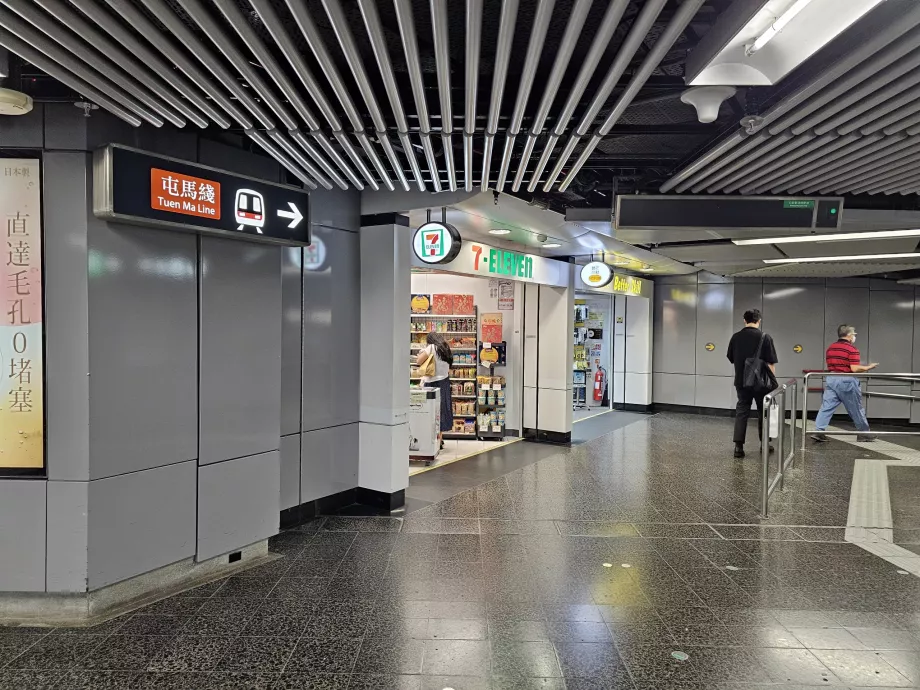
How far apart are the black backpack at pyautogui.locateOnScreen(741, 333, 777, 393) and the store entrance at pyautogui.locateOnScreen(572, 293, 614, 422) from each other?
15.7 ft

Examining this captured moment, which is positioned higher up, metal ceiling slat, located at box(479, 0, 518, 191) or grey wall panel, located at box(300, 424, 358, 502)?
metal ceiling slat, located at box(479, 0, 518, 191)

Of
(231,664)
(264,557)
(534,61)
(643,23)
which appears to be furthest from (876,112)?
(264,557)

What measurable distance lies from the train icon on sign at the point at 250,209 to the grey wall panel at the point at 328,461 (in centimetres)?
183

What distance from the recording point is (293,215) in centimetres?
446

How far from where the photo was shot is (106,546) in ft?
11.6

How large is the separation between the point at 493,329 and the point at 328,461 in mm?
4640

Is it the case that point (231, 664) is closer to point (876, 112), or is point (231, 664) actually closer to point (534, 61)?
point (534, 61)

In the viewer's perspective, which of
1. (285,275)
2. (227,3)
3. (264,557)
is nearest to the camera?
(227,3)

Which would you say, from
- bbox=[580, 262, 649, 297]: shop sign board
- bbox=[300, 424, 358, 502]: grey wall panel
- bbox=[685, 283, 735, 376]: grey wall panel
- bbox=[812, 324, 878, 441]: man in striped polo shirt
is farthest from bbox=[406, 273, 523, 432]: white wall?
bbox=[685, 283, 735, 376]: grey wall panel

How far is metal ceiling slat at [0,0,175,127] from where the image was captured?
2.16 m

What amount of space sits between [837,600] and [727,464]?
4.15 m

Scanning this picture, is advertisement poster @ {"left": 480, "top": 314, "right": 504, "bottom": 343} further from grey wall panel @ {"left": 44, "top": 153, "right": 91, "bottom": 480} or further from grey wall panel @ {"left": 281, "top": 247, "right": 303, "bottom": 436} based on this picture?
grey wall panel @ {"left": 44, "top": 153, "right": 91, "bottom": 480}

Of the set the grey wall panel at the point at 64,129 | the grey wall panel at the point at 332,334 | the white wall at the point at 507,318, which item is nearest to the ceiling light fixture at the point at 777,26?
the grey wall panel at the point at 64,129

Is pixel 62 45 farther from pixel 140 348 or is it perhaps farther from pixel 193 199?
pixel 140 348
